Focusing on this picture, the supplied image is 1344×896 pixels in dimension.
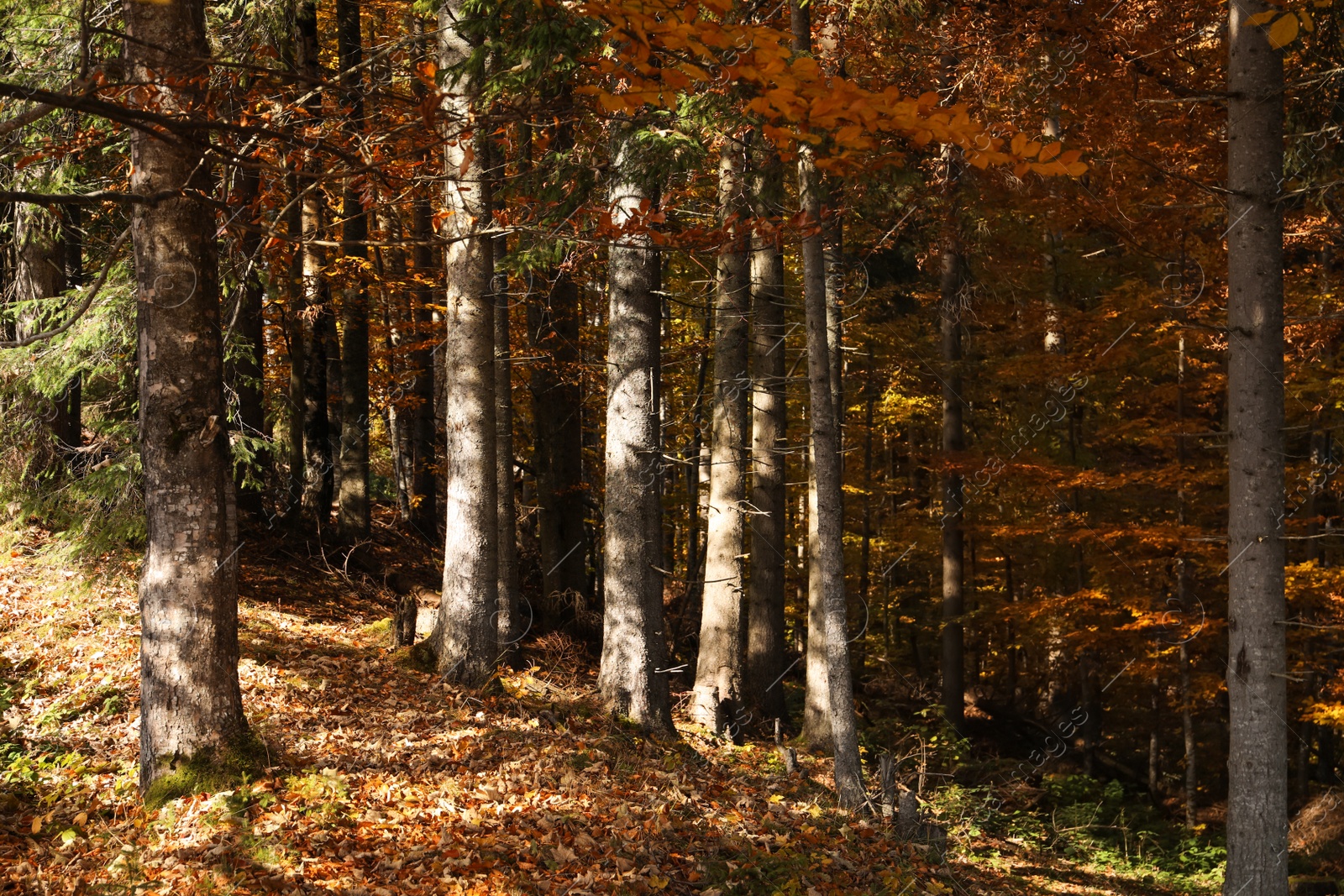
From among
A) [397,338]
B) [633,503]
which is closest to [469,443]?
[633,503]

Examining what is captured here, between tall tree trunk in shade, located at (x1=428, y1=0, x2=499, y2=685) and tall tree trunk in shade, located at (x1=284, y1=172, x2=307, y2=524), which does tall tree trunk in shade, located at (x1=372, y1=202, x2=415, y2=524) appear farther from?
tall tree trunk in shade, located at (x1=428, y1=0, x2=499, y2=685)

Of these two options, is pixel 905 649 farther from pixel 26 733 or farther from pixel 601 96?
pixel 601 96

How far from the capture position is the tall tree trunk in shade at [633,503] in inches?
337

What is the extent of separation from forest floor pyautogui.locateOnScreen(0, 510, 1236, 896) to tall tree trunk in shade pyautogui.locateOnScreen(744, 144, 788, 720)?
2252 mm

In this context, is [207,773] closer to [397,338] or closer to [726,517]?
[726,517]

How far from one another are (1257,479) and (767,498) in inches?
234

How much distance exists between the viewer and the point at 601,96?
142 inches

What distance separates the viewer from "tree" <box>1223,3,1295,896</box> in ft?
23.5

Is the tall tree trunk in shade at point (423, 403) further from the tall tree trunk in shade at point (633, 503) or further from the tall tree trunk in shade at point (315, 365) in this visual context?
the tall tree trunk in shade at point (633, 503)

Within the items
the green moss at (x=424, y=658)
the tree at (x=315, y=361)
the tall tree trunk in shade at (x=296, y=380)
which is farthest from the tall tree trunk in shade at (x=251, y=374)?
the green moss at (x=424, y=658)

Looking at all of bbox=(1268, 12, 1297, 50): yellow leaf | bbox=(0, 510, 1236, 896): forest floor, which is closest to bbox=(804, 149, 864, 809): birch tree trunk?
bbox=(0, 510, 1236, 896): forest floor

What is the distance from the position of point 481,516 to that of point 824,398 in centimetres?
317

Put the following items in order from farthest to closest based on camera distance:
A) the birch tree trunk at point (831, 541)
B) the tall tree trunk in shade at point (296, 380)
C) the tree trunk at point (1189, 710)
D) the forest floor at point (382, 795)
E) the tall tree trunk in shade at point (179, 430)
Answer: the tree trunk at point (1189, 710)
the tall tree trunk in shade at point (296, 380)
the birch tree trunk at point (831, 541)
the tall tree trunk in shade at point (179, 430)
the forest floor at point (382, 795)

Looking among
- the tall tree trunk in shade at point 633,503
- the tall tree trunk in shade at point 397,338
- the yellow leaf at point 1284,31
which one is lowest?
the tall tree trunk in shade at point 633,503
